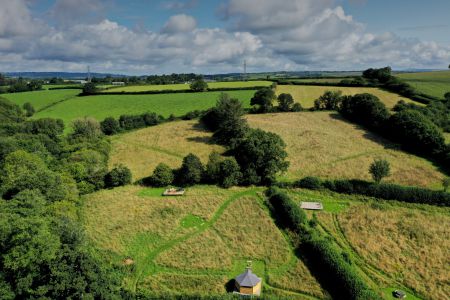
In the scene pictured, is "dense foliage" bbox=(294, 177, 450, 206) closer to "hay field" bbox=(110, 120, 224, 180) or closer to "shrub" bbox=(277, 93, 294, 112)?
"hay field" bbox=(110, 120, 224, 180)

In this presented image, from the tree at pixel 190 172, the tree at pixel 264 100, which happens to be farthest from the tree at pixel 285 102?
the tree at pixel 190 172

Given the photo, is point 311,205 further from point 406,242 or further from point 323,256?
point 406,242

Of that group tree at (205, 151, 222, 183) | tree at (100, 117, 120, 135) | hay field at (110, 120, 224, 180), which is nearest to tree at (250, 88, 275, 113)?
hay field at (110, 120, 224, 180)

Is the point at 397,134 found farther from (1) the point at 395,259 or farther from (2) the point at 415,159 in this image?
(1) the point at 395,259

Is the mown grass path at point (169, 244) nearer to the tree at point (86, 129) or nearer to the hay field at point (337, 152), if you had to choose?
the hay field at point (337, 152)

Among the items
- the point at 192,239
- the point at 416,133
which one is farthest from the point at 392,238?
the point at 416,133
